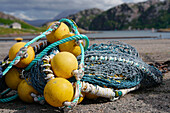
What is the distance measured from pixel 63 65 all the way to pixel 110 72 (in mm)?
1269

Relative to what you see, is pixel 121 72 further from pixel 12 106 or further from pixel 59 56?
pixel 12 106

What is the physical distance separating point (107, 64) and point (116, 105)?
1.00 m

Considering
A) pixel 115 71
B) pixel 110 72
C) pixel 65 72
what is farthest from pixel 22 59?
pixel 115 71

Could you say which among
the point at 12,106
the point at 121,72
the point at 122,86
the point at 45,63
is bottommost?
the point at 12,106

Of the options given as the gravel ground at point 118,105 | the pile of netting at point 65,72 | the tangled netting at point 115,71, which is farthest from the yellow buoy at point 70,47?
the gravel ground at point 118,105

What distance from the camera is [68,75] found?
144 inches

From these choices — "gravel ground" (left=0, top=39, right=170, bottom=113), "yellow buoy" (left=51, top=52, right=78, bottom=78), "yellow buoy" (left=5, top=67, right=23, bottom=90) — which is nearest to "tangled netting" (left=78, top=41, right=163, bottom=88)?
"gravel ground" (left=0, top=39, right=170, bottom=113)

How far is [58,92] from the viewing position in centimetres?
327

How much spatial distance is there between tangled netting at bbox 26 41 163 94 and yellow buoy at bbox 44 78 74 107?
50 centimetres

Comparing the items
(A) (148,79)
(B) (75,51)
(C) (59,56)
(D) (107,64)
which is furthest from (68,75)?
(A) (148,79)

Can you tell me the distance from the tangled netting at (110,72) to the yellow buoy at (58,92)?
497 millimetres

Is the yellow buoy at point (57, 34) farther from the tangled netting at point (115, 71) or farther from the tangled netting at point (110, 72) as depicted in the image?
the tangled netting at point (115, 71)

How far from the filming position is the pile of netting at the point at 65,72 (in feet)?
11.6

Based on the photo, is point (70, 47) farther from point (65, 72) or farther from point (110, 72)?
point (110, 72)
